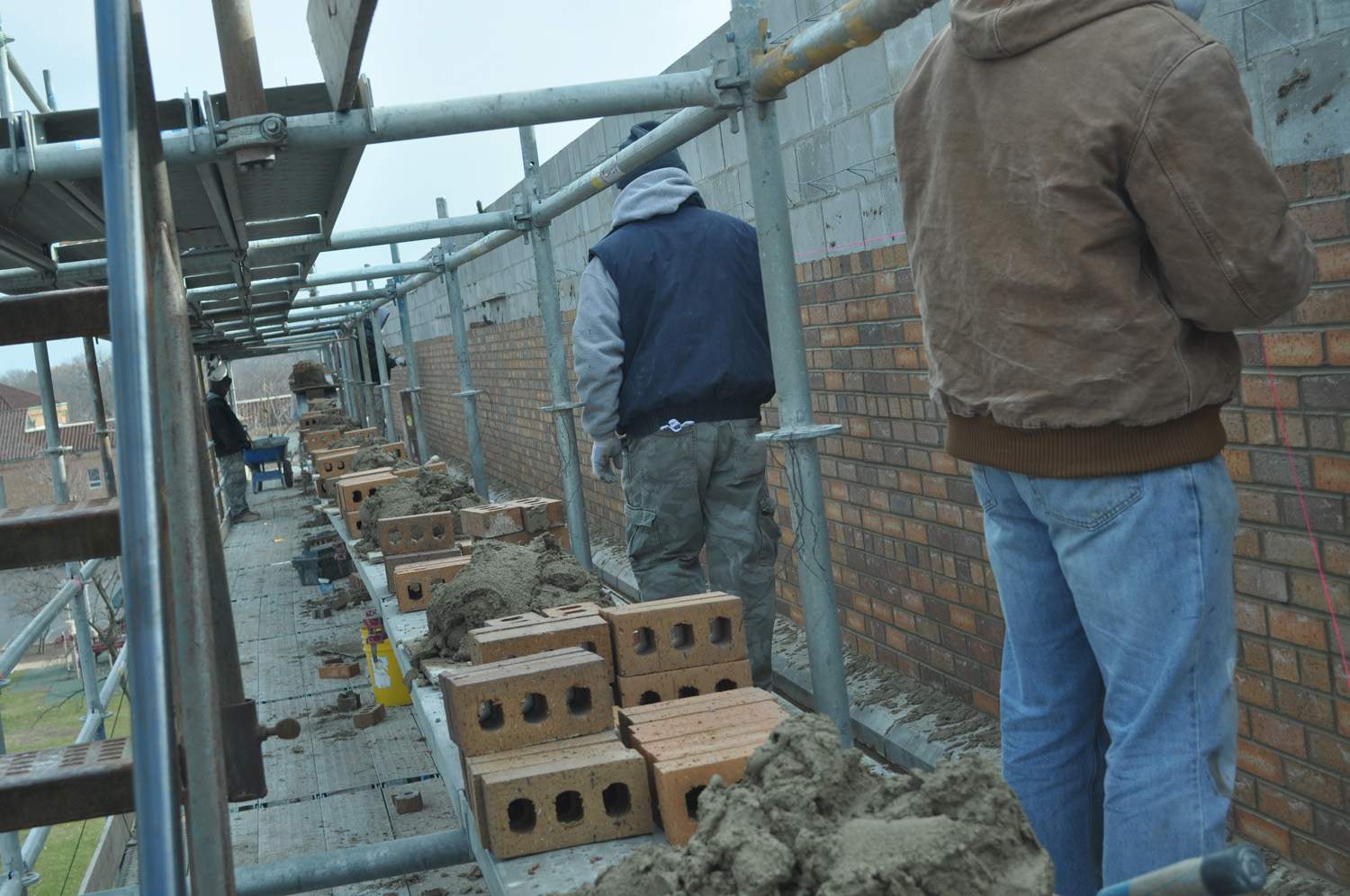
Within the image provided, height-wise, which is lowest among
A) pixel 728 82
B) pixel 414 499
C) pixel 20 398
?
pixel 414 499

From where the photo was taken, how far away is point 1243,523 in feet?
10.3

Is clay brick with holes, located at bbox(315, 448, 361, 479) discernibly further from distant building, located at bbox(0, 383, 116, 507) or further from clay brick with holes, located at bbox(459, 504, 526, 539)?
distant building, located at bbox(0, 383, 116, 507)

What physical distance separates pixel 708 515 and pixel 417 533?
1.73m

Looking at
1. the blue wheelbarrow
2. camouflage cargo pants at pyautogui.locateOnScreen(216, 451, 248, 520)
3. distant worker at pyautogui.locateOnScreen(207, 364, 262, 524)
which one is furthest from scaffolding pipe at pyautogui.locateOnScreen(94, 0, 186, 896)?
the blue wheelbarrow

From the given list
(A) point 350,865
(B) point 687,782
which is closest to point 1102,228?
(B) point 687,782

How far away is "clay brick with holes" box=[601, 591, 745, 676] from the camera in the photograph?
3.16m

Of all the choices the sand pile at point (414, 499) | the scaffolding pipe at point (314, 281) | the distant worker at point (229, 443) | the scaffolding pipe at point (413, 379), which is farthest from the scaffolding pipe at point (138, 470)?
the distant worker at point (229, 443)

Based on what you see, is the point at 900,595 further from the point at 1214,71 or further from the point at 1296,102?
the point at 1214,71

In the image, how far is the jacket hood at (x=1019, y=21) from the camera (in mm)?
1962

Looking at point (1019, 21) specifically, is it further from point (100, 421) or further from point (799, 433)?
point (100, 421)

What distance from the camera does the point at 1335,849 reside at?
2.97 meters

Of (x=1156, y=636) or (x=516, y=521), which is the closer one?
(x=1156, y=636)

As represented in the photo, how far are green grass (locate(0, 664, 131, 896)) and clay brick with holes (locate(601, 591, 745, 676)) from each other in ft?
31.3

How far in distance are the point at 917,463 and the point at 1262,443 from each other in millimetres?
1742
